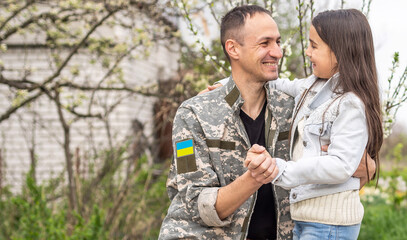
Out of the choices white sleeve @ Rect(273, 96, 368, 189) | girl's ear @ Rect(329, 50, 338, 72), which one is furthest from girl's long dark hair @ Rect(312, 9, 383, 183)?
white sleeve @ Rect(273, 96, 368, 189)

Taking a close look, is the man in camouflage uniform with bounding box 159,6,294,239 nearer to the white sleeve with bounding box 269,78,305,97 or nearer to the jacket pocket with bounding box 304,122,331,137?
the white sleeve with bounding box 269,78,305,97

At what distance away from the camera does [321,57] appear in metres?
2.30

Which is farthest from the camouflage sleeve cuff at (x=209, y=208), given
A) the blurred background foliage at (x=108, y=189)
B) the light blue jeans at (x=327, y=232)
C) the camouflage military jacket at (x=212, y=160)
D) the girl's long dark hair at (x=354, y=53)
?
the blurred background foliage at (x=108, y=189)

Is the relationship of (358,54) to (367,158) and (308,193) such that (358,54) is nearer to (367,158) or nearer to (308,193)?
(367,158)

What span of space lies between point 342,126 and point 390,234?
4.00 metres

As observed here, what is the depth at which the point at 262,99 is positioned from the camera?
2.56 m

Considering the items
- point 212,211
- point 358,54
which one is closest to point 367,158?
point 358,54

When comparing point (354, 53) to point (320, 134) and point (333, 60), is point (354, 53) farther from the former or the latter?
point (320, 134)

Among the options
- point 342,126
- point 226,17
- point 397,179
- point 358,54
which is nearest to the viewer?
point 342,126

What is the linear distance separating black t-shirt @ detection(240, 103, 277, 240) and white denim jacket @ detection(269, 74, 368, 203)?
187 mm

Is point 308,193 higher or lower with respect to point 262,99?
lower

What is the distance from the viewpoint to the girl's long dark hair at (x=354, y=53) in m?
2.17

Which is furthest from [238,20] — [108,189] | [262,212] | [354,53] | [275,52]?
[108,189]

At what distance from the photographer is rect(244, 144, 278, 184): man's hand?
1.90 m
